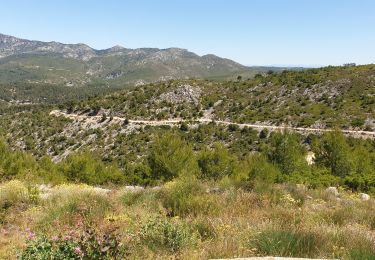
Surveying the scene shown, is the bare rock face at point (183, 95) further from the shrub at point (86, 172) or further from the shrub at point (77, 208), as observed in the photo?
the shrub at point (77, 208)

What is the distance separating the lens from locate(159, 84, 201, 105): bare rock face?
108350mm

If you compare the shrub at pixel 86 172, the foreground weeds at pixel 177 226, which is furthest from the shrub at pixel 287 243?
the shrub at pixel 86 172

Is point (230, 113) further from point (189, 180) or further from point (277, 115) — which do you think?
point (189, 180)

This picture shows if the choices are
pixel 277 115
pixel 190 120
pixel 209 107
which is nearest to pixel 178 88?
pixel 209 107

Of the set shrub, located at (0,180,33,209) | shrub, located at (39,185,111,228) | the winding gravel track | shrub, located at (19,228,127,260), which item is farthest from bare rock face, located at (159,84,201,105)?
shrub, located at (19,228,127,260)

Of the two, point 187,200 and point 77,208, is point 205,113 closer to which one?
point 187,200

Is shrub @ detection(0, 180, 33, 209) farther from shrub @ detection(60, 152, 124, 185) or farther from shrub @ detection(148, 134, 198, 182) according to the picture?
shrub @ detection(60, 152, 124, 185)

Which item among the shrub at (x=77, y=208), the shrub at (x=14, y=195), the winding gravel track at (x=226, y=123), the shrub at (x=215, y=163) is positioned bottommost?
the winding gravel track at (x=226, y=123)

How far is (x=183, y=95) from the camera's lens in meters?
111

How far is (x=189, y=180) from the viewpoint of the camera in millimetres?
12711

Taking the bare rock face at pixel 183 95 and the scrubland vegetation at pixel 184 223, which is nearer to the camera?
the scrubland vegetation at pixel 184 223

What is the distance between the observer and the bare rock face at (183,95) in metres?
108

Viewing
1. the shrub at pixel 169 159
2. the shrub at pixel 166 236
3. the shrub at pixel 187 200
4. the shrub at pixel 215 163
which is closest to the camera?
the shrub at pixel 166 236

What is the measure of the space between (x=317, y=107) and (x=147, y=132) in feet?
121
